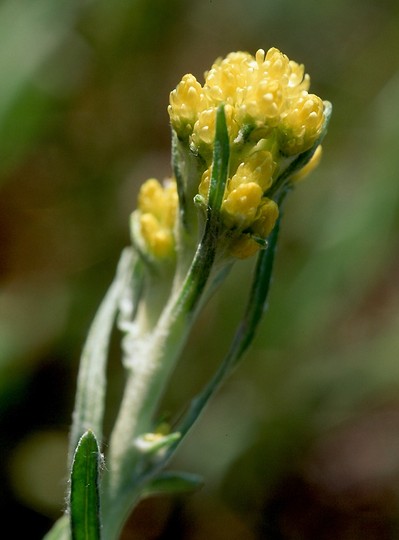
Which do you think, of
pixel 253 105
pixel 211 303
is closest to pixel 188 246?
pixel 253 105

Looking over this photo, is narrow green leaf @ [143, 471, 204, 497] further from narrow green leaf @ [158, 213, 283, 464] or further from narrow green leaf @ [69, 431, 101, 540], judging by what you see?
narrow green leaf @ [69, 431, 101, 540]

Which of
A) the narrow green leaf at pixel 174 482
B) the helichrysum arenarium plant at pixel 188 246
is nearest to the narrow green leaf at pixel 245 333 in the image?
the helichrysum arenarium plant at pixel 188 246

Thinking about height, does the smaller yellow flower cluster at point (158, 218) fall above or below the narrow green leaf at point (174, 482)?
above

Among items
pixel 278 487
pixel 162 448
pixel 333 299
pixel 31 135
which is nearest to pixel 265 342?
pixel 333 299

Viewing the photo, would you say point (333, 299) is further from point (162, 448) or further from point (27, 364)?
point (162, 448)

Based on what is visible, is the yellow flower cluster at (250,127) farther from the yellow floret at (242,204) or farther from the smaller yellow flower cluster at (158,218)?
the smaller yellow flower cluster at (158,218)

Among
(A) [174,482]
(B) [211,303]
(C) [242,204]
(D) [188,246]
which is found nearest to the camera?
(C) [242,204]

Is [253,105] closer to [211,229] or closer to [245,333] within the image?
[211,229]
